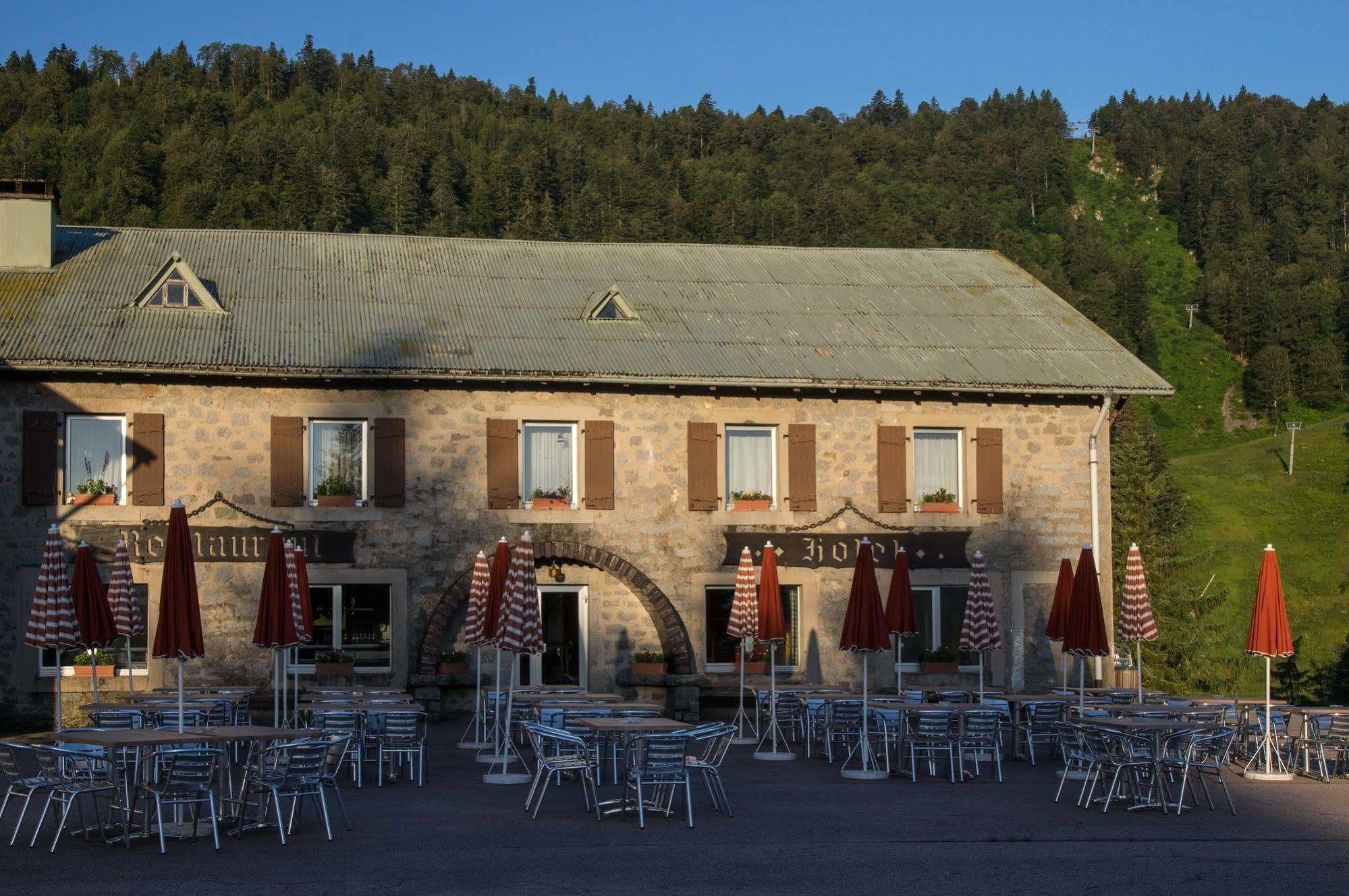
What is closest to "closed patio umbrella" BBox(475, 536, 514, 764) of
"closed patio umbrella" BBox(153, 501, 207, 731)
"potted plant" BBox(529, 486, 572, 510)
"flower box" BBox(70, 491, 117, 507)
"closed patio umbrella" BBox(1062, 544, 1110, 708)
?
"potted plant" BBox(529, 486, 572, 510)

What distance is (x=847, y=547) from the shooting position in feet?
72.9

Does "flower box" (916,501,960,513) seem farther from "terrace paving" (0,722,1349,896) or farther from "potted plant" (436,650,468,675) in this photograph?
"terrace paving" (0,722,1349,896)

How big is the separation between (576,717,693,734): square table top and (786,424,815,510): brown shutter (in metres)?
9.04

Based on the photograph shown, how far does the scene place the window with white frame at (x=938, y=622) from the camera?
22609 millimetres

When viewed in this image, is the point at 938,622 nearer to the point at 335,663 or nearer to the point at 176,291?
the point at 335,663

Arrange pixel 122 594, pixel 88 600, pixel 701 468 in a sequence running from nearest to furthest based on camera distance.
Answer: pixel 88 600
pixel 122 594
pixel 701 468

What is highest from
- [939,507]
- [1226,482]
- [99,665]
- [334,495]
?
[1226,482]

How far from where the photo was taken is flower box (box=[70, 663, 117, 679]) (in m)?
20.3

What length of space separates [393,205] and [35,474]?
35618mm

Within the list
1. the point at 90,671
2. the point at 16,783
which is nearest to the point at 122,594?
the point at 90,671

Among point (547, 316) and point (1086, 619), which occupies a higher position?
point (547, 316)

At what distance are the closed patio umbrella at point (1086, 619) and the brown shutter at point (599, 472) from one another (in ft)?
23.6

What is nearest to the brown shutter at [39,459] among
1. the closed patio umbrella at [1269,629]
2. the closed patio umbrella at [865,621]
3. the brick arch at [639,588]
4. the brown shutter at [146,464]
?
the brown shutter at [146,464]

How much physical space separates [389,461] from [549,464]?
221 cm
